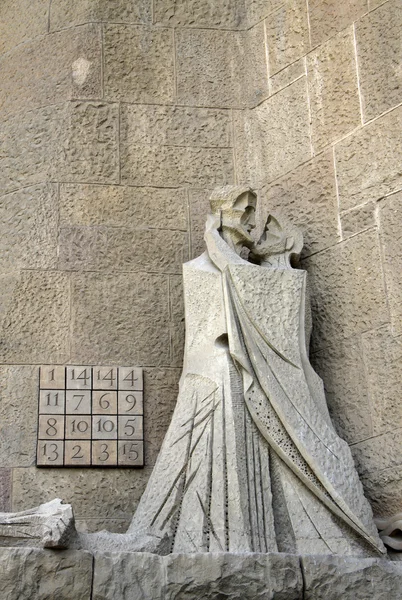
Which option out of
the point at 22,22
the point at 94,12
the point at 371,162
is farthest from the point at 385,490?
the point at 22,22

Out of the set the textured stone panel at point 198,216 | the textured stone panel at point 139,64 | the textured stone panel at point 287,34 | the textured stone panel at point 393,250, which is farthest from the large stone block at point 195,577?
the textured stone panel at point 287,34

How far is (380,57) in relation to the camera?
6.35 metres

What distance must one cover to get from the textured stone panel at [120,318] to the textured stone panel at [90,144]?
0.55m

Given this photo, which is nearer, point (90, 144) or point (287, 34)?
point (90, 144)

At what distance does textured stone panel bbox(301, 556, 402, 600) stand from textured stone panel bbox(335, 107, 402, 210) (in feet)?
5.87

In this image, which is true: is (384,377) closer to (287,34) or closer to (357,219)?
(357,219)

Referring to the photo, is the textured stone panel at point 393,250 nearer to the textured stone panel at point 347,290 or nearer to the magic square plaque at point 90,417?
the textured stone panel at point 347,290

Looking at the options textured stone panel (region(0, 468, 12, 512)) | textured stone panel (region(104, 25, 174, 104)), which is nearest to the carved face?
textured stone panel (region(104, 25, 174, 104))

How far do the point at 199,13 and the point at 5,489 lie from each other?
2778mm

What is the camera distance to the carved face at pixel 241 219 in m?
6.12

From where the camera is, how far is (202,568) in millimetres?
5082

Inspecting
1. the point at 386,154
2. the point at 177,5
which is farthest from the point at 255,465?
the point at 177,5

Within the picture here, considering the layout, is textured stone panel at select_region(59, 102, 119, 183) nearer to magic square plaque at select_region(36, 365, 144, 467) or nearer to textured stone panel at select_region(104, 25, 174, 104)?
textured stone panel at select_region(104, 25, 174, 104)

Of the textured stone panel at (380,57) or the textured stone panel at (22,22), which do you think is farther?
the textured stone panel at (22,22)
